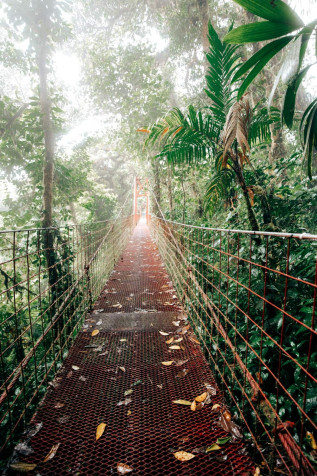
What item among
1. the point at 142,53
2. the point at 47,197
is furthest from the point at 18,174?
the point at 142,53

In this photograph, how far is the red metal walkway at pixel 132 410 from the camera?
43.3 inches

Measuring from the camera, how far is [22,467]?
1.07 m

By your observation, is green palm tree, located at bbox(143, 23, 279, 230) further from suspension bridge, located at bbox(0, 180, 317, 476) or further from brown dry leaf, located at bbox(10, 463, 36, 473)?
brown dry leaf, located at bbox(10, 463, 36, 473)

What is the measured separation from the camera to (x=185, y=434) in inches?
48.7

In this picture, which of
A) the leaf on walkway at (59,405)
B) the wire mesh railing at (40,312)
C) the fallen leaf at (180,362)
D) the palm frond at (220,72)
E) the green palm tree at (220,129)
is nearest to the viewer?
the wire mesh railing at (40,312)

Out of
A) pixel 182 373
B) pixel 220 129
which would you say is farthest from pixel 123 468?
pixel 220 129

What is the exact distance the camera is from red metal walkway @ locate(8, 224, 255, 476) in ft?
3.61

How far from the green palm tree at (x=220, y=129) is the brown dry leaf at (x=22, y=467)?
1.96 metres

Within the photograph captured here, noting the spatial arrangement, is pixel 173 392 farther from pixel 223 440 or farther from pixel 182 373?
pixel 223 440

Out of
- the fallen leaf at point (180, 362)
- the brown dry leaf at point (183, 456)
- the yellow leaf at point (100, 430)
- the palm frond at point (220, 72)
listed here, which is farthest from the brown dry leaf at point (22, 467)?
the palm frond at point (220, 72)

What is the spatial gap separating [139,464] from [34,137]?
552 centimetres

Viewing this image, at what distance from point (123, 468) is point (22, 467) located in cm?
42

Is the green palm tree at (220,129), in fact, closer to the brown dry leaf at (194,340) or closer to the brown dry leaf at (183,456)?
the brown dry leaf at (194,340)

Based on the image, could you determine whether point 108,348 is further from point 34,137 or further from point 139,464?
point 34,137
